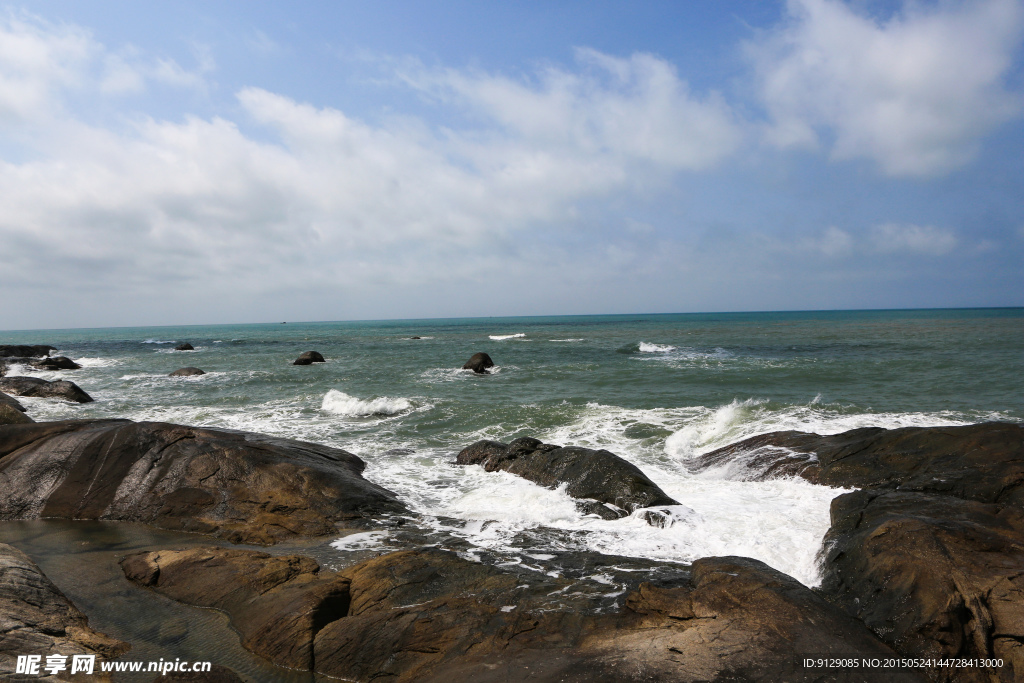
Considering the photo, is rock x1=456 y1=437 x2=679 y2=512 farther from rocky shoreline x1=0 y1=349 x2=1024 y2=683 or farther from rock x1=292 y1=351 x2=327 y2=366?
rock x1=292 y1=351 x2=327 y2=366

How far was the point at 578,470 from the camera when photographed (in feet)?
28.3

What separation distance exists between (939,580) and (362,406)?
15.6m

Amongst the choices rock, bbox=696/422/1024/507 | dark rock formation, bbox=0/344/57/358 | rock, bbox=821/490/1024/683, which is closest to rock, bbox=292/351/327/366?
dark rock formation, bbox=0/344/57/358

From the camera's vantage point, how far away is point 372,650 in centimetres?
438

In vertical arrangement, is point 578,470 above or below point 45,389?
below

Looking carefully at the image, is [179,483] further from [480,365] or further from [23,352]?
[23,352]

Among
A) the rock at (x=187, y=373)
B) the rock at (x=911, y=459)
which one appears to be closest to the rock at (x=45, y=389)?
the rock at (x=187, y=373)

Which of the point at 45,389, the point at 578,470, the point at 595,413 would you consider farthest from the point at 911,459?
the point at 45,389

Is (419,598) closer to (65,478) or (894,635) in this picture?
(894,635)

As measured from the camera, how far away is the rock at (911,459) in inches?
278

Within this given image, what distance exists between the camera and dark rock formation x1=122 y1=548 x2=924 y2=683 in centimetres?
379

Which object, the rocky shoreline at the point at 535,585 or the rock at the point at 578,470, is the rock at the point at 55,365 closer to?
the rocky shoreline at the point at 535,585

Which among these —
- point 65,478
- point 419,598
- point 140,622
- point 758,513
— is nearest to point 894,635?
point 758,513

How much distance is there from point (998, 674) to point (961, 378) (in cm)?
2149
